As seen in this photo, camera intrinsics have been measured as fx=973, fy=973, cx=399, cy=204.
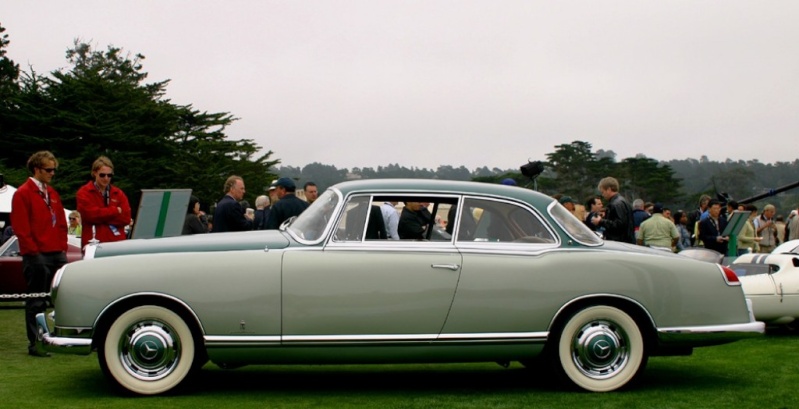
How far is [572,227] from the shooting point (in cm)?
764

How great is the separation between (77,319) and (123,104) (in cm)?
6088

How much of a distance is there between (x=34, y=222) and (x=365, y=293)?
387cm

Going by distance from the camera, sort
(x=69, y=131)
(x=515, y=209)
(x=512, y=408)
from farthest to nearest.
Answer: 1. (x=69, y=131)
2. (x=515, y=209)
3. (x=512, y=408)

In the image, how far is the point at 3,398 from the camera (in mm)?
7082

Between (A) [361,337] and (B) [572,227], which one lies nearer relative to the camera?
(A) [361,337]

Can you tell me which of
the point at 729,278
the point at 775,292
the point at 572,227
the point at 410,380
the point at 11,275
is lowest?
the point at 11,275

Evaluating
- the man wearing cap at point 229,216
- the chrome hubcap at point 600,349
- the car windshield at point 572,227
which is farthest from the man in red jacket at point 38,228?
the chrome hubcap at point 600,349

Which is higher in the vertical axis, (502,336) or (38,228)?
(38,228)

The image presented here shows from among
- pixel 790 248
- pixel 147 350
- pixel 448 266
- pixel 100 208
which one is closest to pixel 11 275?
pixel 100 208

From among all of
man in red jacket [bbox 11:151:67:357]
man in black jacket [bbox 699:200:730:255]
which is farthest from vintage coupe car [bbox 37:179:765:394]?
man in black jacket [bbox 699:200:730:255]

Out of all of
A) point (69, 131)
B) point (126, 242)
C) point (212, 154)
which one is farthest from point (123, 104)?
point (126, 242)

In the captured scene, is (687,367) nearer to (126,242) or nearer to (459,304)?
(459,304)

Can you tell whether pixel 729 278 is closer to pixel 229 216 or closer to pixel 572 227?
pixel 572 227

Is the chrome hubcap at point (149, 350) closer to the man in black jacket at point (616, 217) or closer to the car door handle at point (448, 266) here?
the car door handle at point (448, 266)
